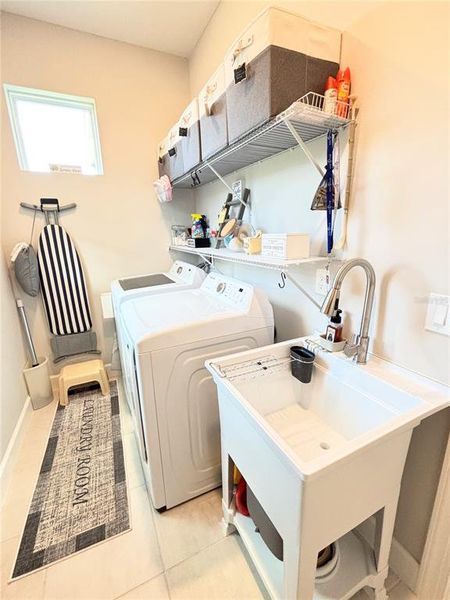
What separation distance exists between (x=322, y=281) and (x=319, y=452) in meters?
0.76

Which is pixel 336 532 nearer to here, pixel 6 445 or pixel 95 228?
pixel 6 445

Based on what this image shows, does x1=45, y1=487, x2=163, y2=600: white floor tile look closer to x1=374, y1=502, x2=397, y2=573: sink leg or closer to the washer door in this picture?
the washer door

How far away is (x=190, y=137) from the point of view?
1.81m

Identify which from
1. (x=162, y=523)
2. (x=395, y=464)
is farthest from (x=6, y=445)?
(x=395, y=464)

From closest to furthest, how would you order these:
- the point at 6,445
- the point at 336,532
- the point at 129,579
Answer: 1. the point at 336,532
2. the point at 129,579
3. the point at 6,445

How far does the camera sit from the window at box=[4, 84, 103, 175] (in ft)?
7.23

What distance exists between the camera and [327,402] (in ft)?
3.86

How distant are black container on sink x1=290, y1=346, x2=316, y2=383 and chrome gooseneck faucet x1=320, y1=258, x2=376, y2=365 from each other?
0.16 m

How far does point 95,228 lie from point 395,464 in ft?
8.79

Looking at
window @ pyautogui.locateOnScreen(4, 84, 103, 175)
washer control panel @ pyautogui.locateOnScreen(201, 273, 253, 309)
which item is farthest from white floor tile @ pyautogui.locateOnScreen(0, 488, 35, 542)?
window @ pyautogui.locateOnScreen(4, 84, 103, 175)

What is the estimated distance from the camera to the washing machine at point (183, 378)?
127 cm

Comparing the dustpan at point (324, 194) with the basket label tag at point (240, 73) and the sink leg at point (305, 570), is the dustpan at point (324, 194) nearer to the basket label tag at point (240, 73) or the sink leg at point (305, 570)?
the basket label tag at point (240, 73)

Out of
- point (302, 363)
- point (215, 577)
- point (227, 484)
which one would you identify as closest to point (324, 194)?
point (302, 363)

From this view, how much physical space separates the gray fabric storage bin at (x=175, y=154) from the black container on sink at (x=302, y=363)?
157cm
